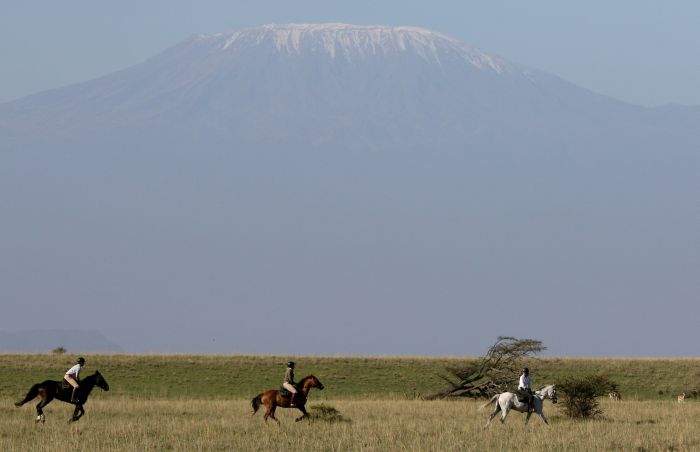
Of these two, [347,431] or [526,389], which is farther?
[526,389]

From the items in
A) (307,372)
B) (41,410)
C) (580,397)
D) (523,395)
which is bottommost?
(41,410)

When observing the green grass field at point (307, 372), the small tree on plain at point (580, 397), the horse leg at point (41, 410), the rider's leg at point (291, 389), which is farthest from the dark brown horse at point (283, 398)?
the green grass field at point (307, 372)

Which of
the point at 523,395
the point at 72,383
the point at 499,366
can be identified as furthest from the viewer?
the point at 499,366

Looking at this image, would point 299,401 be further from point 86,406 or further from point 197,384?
point 197,384

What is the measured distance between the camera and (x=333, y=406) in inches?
1699

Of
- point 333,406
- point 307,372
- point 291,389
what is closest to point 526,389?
point 291,389

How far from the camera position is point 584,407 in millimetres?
39438

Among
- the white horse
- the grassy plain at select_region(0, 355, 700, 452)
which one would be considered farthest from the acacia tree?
the white horse

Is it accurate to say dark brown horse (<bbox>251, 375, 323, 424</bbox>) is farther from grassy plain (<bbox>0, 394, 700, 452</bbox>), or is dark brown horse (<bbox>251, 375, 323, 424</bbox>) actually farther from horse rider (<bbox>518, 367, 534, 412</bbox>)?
horse rider (<bbox>518, 367, 534, 412</bbox>)

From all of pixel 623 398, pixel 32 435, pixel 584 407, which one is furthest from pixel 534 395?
pixel 623 398

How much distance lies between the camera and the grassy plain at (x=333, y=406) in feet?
94.5

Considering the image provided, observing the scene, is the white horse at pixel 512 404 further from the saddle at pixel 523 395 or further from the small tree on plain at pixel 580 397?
the small tree on plain at pixel 580 397

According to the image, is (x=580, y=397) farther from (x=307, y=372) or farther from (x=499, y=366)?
(x=307, y=372)

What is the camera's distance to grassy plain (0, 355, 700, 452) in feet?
94.5
